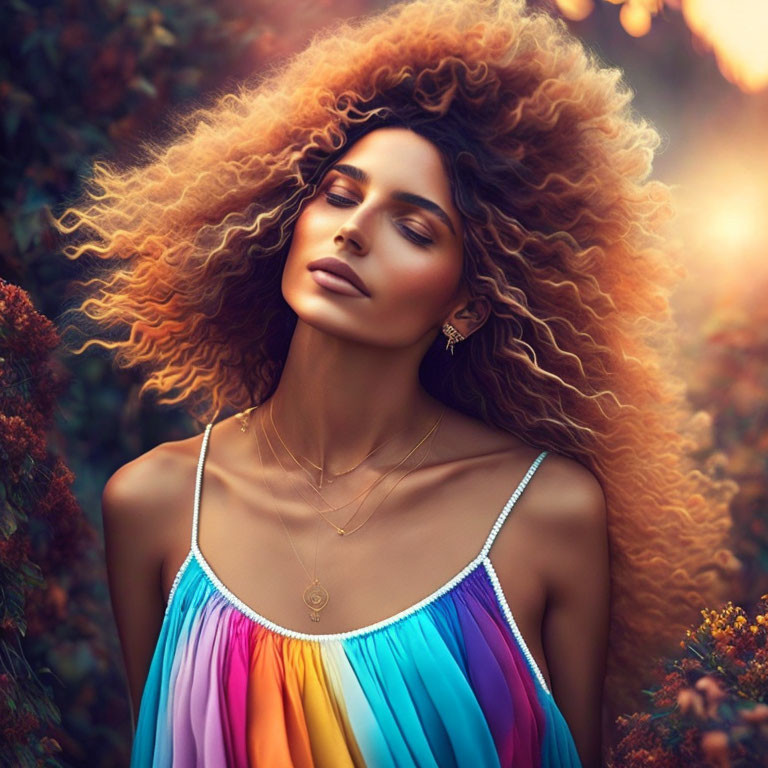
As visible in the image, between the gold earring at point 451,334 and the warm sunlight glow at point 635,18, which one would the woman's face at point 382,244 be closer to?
the gold earring at point 451,334

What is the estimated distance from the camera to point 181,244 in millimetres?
2512

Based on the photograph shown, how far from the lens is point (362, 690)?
86.3 inches

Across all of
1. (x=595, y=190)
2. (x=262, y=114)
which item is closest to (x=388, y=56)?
(x=262, y=114)

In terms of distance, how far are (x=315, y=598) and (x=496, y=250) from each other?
0.71m

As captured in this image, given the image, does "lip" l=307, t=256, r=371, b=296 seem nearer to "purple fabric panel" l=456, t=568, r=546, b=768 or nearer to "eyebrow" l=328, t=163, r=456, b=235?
"eyebrow" l=328, t=163, r=456, b=235

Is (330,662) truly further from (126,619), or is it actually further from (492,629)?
(126,619)

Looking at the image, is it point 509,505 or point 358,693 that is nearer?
point 358,693

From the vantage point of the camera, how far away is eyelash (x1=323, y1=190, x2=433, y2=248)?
2.26 meters

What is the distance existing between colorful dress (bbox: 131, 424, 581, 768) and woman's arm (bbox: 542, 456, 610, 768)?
0.30ft

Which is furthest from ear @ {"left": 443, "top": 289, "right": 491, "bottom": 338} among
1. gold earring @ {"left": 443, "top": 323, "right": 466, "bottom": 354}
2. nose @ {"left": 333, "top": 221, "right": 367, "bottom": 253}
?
nose @ {"left": 333, "top": 221, "right": 367, "bottom": 253}

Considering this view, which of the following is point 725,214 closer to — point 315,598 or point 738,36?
point 738,36

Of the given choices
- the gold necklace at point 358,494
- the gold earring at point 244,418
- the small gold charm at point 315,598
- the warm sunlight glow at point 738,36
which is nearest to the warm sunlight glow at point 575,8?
the warm sunlight glow at point 738,36

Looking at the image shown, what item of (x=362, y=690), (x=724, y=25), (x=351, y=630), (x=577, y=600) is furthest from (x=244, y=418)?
(x=724, y=25)

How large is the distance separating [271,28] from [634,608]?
1426 millimetres
